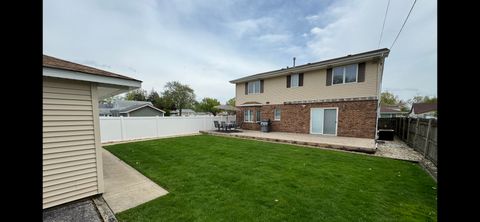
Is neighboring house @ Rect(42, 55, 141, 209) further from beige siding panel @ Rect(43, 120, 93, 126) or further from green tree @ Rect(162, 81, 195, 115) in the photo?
green tree @ Rect(162, 81, 195, 115)

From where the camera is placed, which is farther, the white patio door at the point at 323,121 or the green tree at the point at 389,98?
the green tree at the point at 389,98

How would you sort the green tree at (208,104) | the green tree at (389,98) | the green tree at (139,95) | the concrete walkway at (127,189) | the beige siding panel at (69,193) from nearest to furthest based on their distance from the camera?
1. the beige siding panel at (69,193)
2. the concrete walkway at (127,189)
3. the green tree at (139,95)
4. the green tree at (208,104)
5. the green tree at (389,98)

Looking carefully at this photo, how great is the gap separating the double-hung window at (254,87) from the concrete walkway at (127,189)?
12.3 m

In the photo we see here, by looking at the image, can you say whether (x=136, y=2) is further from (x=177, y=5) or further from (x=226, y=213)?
(x=226, y=213)

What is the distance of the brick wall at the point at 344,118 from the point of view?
10.5 m

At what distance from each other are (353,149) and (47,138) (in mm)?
9438

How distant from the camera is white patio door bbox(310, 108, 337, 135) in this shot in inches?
466

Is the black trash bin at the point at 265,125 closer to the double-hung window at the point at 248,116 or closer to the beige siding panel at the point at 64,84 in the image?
the double-hung window at the point at 248,116

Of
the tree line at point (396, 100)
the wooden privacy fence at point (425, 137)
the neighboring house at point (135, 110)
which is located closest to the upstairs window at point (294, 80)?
the wooden privacy fence at point (425, 137)

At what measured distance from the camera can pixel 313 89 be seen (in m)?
12.8

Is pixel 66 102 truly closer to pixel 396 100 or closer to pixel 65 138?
pixel 65 138
